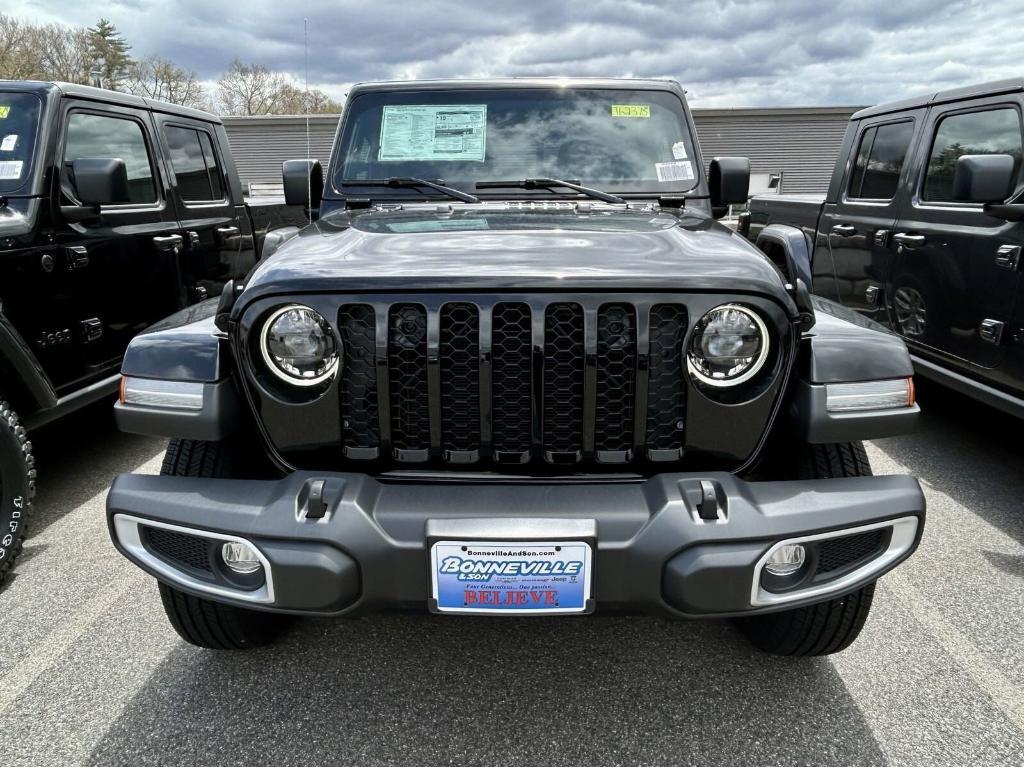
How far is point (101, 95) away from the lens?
13.4 feet

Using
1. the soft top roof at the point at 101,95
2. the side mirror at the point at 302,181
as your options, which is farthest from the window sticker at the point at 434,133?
the soft top roof at the point at 101,95

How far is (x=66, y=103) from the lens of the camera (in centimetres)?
376

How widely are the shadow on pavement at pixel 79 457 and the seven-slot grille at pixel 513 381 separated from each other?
8.05 feet

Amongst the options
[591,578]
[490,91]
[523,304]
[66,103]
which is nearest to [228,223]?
[66,103]

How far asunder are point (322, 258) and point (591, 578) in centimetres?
108

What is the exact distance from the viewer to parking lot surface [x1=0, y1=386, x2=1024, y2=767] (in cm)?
202

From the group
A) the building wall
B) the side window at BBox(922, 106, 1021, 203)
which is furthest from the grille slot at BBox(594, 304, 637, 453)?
the building wall

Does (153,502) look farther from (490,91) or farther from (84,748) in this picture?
(490,91)

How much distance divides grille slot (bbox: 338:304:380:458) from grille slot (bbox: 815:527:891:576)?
1168mm

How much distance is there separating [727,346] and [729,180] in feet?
5.07

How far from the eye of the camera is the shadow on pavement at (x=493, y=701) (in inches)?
79.2

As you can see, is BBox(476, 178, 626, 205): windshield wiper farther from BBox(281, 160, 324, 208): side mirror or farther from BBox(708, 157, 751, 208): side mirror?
BBox(281, 160, 324, 208): side mirror

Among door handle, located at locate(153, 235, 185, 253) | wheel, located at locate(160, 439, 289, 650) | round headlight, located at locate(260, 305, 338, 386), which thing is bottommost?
wheel, located at locate(160, 439, 289, 650)

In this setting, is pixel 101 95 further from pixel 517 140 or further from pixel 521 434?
pixel 521 434
